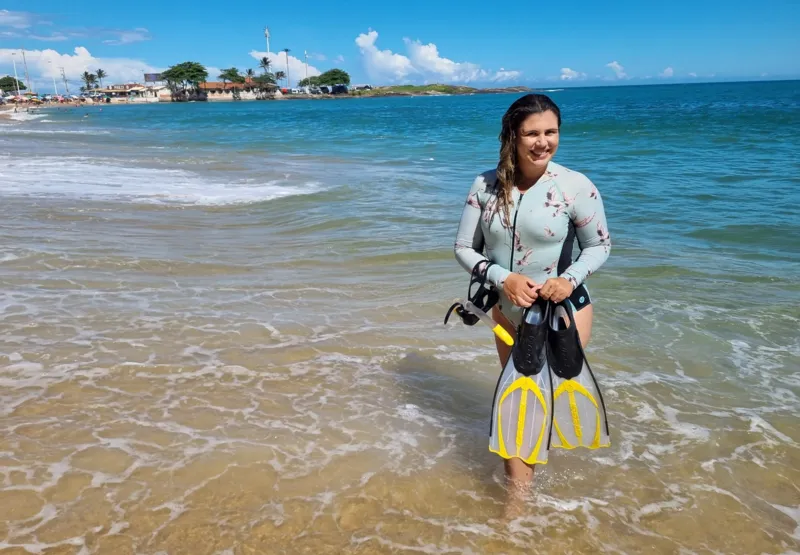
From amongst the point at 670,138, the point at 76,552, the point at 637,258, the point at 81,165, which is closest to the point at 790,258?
the point at 637,258

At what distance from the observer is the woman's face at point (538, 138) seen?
298cm

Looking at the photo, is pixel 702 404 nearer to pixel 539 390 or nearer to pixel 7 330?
pixel 539 390

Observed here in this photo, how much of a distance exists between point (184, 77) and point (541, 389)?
181469 millimetres

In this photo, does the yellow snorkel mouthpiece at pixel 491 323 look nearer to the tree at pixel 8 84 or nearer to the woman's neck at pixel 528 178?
the woman's neck at pixel 528 178

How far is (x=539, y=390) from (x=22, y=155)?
81.7 ft

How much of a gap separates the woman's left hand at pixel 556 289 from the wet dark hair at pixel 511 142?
14.5 inches

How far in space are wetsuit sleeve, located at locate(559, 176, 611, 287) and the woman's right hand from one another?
198 mm

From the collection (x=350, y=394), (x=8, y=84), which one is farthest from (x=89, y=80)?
(x=350, y=394)

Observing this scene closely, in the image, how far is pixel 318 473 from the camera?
3.77 meters

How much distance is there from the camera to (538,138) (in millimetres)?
2982

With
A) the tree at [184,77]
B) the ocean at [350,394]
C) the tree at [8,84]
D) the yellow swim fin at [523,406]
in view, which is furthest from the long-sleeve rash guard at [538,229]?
the tree at [8,84]

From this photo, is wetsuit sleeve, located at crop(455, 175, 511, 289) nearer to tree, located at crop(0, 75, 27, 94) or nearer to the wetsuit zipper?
the wetsuit zipper

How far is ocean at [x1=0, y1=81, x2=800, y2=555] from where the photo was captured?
3344 millimetres

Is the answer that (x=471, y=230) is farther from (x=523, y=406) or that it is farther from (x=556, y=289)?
(x=523, y=406)
